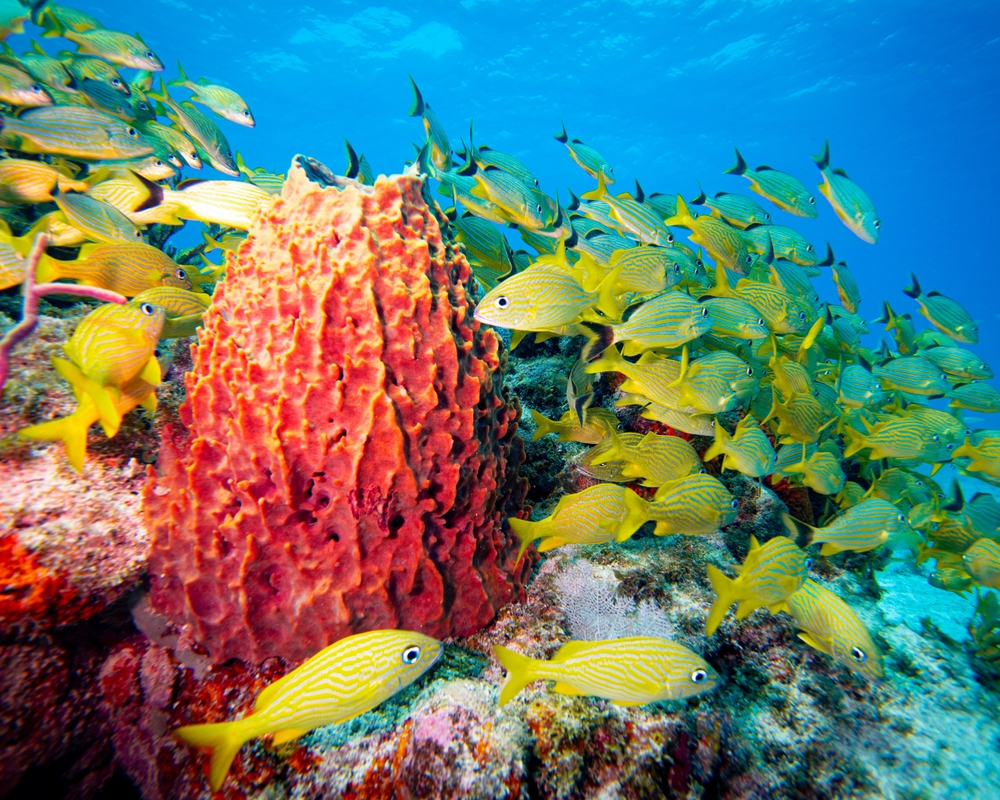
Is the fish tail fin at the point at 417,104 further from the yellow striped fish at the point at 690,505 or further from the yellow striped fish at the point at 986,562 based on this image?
the yellow striped fish at the point at 986,562

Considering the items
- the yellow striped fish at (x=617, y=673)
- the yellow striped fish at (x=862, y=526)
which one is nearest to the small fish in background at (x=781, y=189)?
the yellow striped fish at (x=862, y=526)

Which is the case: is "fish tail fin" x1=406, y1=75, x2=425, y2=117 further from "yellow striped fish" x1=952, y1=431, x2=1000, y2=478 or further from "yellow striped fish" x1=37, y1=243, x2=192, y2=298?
"yellow striped fish" x1=952, y1=431, x2=1000, y2=478

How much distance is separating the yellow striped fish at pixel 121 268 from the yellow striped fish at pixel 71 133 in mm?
1733

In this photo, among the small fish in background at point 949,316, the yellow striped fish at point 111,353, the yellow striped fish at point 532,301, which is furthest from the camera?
the small fish in background at point 949,316

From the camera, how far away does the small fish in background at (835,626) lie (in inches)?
91.5

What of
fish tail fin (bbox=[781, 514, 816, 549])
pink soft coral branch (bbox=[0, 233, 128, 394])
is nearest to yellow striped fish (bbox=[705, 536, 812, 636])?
fish tail fin (bbox=[781, 514, 816, 549])

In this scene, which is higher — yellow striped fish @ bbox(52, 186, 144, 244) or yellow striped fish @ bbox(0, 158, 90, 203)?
yellow striped fish @ bbox(0, 158, 90, 203)

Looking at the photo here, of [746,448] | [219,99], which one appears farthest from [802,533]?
[219,99]

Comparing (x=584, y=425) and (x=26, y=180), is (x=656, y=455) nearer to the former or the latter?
(x=584, y=425)

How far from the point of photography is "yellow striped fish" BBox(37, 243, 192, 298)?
275 cm

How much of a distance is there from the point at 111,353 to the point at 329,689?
1793 millimetres

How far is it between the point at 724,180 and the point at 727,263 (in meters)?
101

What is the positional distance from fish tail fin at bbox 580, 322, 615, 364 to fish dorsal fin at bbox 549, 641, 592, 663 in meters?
1.99

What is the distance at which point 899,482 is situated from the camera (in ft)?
15.9
